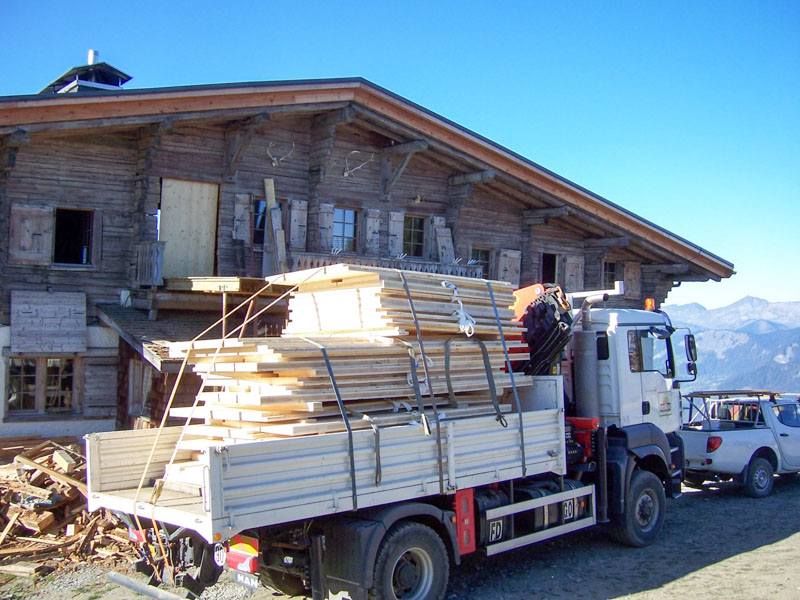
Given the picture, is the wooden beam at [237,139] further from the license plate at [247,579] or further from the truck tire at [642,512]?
the license plate at [247,579]

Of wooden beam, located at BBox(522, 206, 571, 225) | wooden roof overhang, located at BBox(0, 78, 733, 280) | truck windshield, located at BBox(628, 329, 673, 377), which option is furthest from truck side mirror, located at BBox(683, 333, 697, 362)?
wooden beam, located at BBox(522, 206, 571, 225)

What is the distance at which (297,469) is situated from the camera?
19.4 ft

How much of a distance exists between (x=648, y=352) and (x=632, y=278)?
12290 millimetres

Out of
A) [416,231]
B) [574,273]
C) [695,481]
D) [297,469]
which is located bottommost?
[695,481]

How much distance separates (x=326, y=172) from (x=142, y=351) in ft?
21.6

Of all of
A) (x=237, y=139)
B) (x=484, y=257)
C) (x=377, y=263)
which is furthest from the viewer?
(x=484, y=257)

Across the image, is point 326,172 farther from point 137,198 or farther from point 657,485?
point 657,485

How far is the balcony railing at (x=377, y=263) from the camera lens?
48.8 feet

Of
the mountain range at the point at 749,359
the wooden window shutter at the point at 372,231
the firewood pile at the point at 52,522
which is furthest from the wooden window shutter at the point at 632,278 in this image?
the firewood pile at the point at 52,522

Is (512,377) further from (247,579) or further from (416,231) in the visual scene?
(416,231)

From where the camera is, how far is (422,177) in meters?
18.0

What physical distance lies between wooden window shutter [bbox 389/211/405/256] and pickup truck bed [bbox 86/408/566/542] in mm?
9296

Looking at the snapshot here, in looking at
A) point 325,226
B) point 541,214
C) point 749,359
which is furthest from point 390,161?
point 749,359

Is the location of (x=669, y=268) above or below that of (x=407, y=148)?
below
